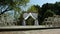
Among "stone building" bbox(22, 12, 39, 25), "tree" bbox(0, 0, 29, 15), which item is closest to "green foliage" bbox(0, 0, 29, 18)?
"tree" bbox(0, 0, 29, 15)

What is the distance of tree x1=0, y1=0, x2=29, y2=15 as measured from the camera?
17709 millimetres

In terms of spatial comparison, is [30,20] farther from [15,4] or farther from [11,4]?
[11,4]

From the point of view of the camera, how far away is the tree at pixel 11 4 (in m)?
17.7

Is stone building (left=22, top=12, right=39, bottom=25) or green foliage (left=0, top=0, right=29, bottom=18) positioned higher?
green foliage (left=0, top=0, right=29, bottom=18)

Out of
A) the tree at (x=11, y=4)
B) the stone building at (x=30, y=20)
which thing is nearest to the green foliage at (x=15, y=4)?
the tree at (x=11, y=4)

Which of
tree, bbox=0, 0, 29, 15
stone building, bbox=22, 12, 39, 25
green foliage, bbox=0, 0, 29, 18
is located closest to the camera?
tree, bbox=0, 0, 29, 15

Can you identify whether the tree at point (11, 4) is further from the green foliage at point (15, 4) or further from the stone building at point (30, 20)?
the stone building at point (30, 20)

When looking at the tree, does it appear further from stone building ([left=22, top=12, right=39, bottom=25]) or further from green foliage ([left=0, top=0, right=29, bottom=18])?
stone building ([left=22, top=12, right=39, bottom=25])

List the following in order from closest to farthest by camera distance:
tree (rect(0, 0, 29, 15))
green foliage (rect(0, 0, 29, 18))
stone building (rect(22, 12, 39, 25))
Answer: tree (rect(0, 0, 29, 15)) < green foliage (rect(0, 0, 29, 18)) < stone building (rect(22, 12, 39, 25))

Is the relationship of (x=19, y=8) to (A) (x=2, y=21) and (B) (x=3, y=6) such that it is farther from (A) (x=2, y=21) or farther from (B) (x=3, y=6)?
(A) (x=2, y=21)

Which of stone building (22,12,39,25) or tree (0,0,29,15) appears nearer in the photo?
tree (0,0,29,15)

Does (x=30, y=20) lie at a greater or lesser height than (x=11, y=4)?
lesser

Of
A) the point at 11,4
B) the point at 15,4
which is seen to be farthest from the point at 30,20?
the point at 11,4

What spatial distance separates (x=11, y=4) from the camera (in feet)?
59.9
